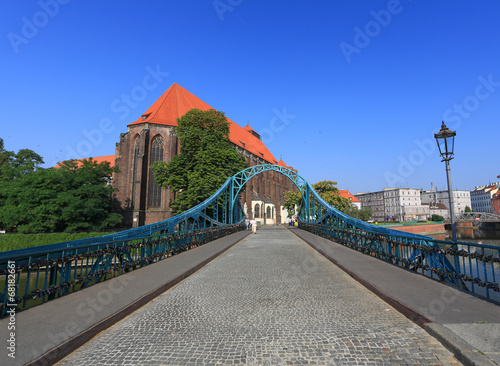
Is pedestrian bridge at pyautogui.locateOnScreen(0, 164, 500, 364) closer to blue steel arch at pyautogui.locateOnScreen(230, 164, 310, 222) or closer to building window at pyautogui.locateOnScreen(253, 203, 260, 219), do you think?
blue steel arch at pyautogui.locateOnScreen(230, 164, 310, 222)

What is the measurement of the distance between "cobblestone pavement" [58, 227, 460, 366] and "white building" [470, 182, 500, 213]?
137 m

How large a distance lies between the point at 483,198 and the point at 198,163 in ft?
438

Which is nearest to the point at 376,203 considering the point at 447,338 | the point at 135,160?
the point at 135,160

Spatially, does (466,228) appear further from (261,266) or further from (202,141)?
(261,266)

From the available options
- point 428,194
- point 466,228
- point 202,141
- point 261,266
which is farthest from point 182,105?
point 428,194

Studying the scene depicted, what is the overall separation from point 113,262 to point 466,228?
82.7 metres

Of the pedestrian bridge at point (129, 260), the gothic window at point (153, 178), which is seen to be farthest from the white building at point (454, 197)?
the pedestrian bridge at point (129, 260)

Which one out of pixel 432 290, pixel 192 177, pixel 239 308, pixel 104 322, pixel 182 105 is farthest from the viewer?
pixel 182 105

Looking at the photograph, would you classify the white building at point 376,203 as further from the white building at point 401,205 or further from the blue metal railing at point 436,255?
the blue metal railing at point 436,255

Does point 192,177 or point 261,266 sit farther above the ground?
point 192,177

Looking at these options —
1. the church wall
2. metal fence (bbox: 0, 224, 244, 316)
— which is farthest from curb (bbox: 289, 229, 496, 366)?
the church wall

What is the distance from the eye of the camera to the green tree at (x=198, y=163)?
26.1 metres

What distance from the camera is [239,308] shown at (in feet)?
15.8

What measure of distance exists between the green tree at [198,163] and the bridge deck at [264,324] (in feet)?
64.0
